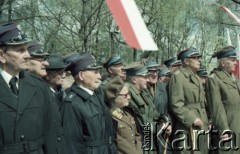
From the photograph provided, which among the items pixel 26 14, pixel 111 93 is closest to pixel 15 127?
pixel 111 93

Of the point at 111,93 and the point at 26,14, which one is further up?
the point at 26,14

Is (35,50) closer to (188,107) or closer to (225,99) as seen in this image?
(188,107)

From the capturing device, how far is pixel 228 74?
7328 millimetres

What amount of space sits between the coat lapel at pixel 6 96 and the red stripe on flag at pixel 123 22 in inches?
67.8

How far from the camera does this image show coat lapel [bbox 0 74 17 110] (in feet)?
11.4

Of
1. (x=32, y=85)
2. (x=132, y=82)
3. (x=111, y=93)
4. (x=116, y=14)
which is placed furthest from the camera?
(x=132, y=82)

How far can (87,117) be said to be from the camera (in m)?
4.53

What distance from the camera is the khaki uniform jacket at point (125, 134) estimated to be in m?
5.29

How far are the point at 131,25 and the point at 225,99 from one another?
215 inches

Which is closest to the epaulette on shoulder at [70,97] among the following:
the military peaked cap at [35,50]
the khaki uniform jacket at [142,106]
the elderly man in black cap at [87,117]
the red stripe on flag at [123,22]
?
the elderly man in black cap at [87,117]

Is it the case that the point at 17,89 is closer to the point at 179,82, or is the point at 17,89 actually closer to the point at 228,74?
the point at 179,82

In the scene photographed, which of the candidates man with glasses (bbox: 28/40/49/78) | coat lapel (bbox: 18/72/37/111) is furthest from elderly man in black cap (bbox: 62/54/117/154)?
Result: coat lapel (bbox: 18/72/37/111)

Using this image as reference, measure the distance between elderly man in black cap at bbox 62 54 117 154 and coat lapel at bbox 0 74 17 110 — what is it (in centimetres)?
103

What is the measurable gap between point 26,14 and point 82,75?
11.7m
